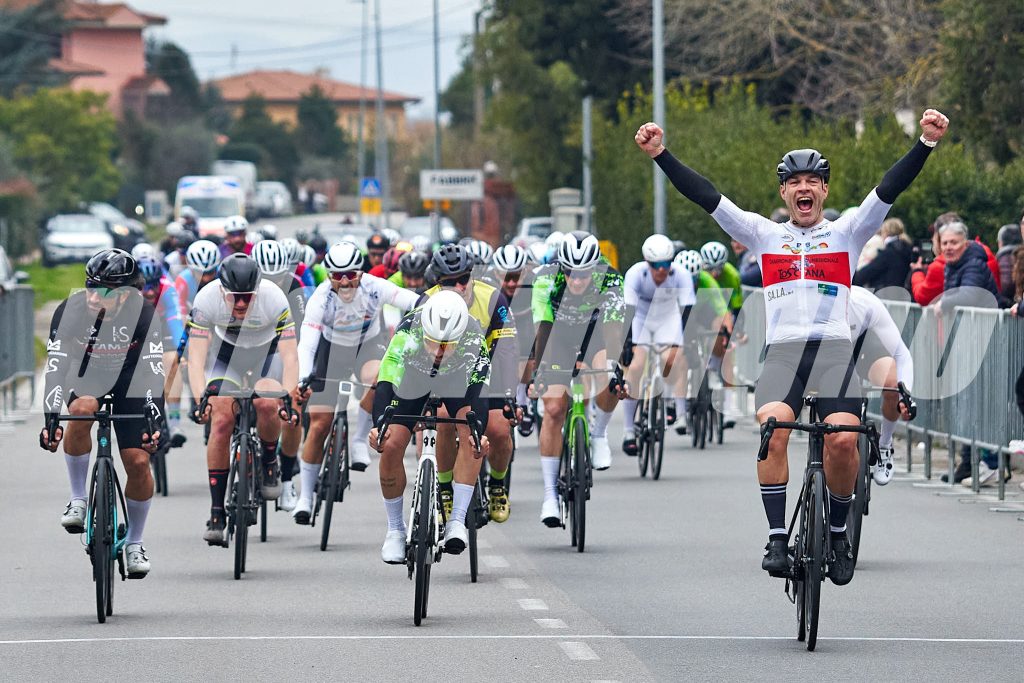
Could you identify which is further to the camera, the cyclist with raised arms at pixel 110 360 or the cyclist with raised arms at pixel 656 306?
the cyclist with raised arms at pixel 656 306

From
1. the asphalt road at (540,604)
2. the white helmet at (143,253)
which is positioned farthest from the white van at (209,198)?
the asphalt road at (540,604)

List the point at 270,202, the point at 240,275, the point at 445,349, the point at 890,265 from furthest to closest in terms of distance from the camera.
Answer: the point at 270,202
the point at 890,265
the point at 240,275
the point at 445,349

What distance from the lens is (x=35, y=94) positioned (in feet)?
275

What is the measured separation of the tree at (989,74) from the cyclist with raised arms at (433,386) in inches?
589

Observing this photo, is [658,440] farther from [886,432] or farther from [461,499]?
[461,499]

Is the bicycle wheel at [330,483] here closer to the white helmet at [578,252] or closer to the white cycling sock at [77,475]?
the white helmet at [578,252]

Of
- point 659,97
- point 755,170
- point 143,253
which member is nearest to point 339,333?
point 143,253

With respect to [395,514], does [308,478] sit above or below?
below

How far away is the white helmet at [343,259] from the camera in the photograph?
1339cm

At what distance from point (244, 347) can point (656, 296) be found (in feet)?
19.2

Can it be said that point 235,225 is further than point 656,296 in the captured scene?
Yes

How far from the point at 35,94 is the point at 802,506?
77895 mm

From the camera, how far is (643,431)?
17438mm

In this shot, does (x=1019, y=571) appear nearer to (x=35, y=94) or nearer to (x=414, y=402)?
(x=414, y=402)
